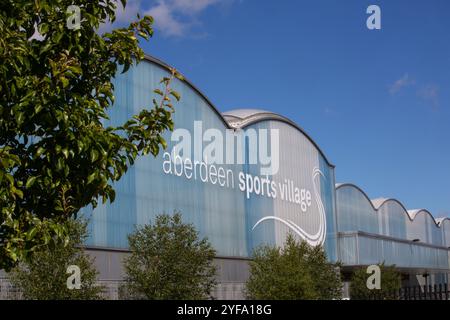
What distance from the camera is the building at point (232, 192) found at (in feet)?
121

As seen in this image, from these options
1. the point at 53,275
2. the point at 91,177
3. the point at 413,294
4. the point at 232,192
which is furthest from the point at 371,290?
the point at 91,177

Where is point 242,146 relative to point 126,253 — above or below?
above

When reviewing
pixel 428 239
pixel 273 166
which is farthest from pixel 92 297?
pixel 428 239

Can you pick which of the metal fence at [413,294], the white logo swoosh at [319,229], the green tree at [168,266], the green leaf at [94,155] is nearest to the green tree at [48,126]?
the green leaf at [94,155]

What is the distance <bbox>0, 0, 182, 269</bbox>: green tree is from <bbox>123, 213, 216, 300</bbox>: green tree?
19.5m

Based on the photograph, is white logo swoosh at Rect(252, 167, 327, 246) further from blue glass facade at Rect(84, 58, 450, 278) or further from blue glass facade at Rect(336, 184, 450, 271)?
blue glass facade at Rect(336, 184, 450, 271)

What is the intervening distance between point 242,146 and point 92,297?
82.8ft

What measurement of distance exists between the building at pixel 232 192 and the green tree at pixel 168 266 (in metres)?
3.18

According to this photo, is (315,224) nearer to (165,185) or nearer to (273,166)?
(273,166)

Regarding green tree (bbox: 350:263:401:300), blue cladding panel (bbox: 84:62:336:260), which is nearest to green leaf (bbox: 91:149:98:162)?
blue cladding panel (bbox: 84:62:336:260)

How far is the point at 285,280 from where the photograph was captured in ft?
116

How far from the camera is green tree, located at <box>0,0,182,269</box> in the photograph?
997 cm

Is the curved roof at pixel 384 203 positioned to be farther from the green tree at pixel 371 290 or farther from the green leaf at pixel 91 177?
the green leaf at pixel 91 177
